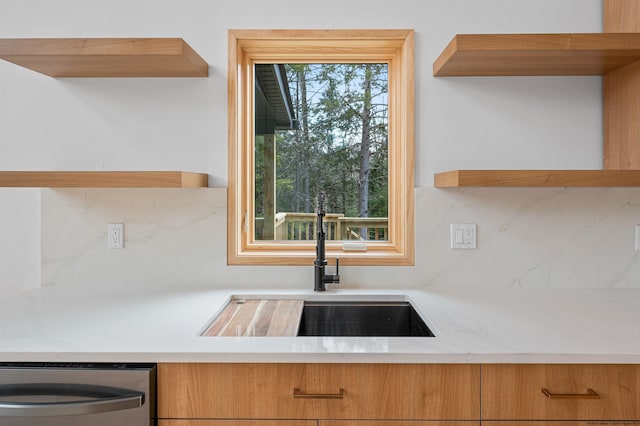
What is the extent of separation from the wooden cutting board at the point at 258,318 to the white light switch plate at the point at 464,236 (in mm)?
682

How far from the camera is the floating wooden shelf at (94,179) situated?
1565 mm

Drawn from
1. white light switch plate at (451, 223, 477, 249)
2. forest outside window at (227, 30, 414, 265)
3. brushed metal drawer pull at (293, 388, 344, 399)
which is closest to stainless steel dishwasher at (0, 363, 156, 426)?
brushed metal drawer pull at (293, 388, 344, 399)

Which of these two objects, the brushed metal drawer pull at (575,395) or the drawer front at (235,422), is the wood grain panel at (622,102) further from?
the drawer front at (235,422)

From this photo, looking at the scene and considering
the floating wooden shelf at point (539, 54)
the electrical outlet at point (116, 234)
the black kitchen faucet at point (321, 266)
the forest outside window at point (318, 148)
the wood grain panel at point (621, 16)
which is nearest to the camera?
the floating wooden shelf at point (539, 54)

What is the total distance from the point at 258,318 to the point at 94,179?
744mm

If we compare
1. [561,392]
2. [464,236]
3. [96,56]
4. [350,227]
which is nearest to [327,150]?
[350,227]

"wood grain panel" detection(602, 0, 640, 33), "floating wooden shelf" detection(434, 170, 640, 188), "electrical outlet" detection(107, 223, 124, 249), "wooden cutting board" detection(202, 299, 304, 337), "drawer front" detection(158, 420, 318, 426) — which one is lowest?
"drawer front" detection(158, 420, 318, 426)

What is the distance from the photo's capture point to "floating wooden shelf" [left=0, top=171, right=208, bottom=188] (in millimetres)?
1565

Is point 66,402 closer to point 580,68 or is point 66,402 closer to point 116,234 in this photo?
point 116,234

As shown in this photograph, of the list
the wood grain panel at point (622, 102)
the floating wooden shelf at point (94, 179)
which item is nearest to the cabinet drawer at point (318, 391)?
the floating wooden shelf at point (94, 179)

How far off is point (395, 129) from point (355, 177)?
0.27m

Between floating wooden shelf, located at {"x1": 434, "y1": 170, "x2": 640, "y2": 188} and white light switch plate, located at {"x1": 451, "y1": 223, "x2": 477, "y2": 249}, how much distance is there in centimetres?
35

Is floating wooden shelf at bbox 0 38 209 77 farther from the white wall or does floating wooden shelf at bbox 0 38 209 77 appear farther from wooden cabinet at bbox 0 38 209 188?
the white wall

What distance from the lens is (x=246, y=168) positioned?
2016 mm
